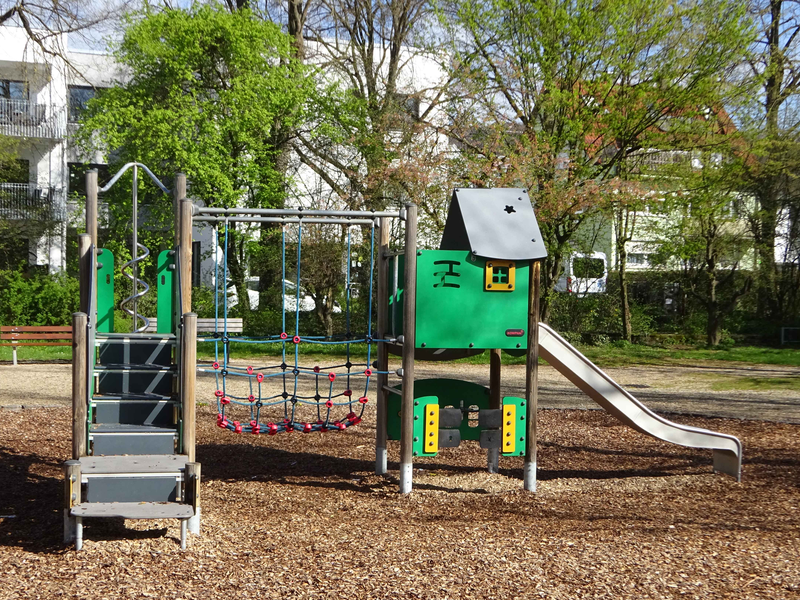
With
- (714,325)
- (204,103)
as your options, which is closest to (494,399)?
(204,103)

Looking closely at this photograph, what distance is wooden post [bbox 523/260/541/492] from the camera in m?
6.29

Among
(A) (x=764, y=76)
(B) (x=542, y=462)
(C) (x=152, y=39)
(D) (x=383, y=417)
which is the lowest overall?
(B) (x=542, y=462)

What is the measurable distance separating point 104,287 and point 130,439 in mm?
1289

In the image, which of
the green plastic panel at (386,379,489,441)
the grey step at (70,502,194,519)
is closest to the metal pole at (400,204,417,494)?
the green plastic panel at (386,379,489,441)

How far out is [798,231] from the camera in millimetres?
21875

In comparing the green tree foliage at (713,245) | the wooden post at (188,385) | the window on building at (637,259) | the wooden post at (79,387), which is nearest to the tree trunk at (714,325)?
the green tree foliage at (713,245)

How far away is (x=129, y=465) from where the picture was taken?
466 centimetres

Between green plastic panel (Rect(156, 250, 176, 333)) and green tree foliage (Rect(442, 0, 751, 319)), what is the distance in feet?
39.6

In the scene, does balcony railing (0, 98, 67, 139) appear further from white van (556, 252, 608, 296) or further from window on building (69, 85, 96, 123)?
white van (556, 252, 608, 296)

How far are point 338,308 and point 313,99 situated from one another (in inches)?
227

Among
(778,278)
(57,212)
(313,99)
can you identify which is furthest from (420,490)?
(57,212)

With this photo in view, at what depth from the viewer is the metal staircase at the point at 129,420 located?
4.61 meters

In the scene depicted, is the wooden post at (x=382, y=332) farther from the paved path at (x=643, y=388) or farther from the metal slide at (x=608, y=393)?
the paved path at (x=643, y=388)

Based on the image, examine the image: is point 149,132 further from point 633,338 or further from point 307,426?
point 307,426
